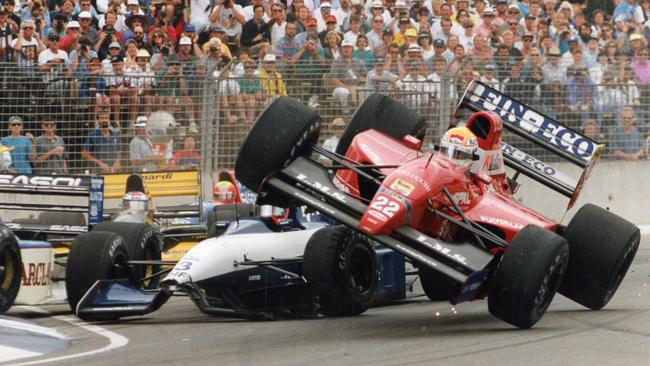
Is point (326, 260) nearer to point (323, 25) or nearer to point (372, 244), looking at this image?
point (372, 244)

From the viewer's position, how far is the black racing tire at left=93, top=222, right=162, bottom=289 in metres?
11.1

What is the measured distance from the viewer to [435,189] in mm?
9930

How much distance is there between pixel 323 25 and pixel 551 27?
176 inches

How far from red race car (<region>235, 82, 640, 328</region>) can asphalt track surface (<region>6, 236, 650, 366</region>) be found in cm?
30

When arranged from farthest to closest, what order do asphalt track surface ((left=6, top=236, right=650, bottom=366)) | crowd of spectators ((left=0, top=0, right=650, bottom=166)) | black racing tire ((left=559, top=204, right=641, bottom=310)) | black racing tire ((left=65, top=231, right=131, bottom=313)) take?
crowd of spectators ((left=0, top=0, right=650, bottom=166)) → black racing tire ((left=65, top=231, right=131, bottom=313)) → black racing tire ((left=559, top=204, right=641, bottom=310)) → asphalt track surface ((left=6, top=236, right=650, bottom=366))

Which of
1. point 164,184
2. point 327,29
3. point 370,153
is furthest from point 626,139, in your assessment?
point 370,153

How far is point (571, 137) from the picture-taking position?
11.6 meters

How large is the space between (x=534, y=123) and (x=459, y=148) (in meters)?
→ 1.61

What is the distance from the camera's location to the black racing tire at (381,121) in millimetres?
12219

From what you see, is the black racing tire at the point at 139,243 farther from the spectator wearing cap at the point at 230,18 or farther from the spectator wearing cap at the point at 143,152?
the spectator wearing cap at the point at 230,18

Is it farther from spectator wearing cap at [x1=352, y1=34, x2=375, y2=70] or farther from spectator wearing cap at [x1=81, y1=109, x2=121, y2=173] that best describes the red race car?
spectator wearing cap at [x1=352, y1=34, x2=375, y2=70]

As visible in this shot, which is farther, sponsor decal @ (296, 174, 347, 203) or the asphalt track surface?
sponsor decal @ (296, 174, 347, 203)

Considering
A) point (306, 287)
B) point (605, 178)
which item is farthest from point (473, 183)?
point (605, 178)

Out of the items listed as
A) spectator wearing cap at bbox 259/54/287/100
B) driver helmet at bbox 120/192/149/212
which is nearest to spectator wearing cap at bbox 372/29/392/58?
spectator wearing cap at bbox 259/54/287/100
